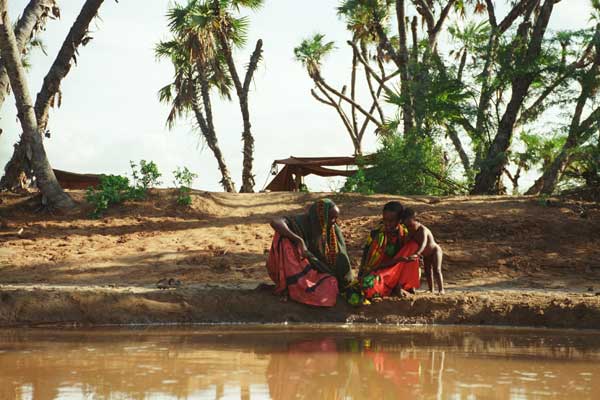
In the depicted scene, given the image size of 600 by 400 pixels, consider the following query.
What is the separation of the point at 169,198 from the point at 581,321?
29.9 ft

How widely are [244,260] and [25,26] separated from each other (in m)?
6.64

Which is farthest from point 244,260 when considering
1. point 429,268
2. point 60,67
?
point 60,67

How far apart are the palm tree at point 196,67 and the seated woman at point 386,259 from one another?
1312 centimetres

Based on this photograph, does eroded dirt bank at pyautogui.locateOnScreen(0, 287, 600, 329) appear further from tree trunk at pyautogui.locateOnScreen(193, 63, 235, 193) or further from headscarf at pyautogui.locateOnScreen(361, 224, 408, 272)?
tree trunk at pyautogui.locateOnScreen(193, 63, 235, 193)

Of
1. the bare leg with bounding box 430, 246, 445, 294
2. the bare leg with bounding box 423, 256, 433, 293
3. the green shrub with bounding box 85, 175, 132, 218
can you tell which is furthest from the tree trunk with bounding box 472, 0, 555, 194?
the bare leg with bounding box 430, 246, 445, 294

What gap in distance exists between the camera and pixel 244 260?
13531mm

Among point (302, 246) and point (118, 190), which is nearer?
point (302, 246)

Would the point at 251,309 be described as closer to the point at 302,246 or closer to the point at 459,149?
the point at 302,246

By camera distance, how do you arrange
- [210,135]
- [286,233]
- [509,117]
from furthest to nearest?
[210,135] → [509,117] → [286,233]

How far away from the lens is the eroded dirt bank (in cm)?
947

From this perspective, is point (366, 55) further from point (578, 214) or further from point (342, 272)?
point (342, 272)

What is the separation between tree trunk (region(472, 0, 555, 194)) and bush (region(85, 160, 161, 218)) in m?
6.45

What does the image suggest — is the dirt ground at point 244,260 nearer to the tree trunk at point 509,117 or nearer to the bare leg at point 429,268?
the bare leg at point 429,268

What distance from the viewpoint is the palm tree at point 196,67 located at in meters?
21.8
